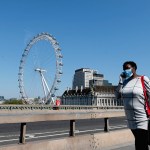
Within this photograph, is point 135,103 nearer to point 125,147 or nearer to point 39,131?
point 125,147

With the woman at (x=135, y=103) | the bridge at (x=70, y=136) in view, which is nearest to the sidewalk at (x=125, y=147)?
the bridge at (x=70, y=136)

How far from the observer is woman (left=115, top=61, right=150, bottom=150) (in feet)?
17.1

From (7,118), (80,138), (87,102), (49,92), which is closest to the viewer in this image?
(7,118)

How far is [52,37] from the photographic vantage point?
7256cm

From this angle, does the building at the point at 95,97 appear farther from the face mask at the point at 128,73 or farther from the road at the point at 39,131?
the face mask at the point at 128,73

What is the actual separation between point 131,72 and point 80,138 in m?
3.37

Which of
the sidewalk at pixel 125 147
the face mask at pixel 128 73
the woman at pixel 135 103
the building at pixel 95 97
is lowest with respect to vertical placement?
the sidewalk at pixel 125 147

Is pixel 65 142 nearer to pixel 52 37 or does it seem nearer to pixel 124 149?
pixel 124 149

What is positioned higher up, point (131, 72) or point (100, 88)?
point (100, 88)

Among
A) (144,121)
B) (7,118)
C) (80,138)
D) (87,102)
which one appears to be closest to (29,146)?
(7,118)

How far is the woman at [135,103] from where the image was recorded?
522 centimetres

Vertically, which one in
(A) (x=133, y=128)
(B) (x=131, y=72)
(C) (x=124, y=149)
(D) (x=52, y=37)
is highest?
(D) (x=52, y=37)

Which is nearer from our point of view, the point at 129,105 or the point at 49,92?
the point at 129,105

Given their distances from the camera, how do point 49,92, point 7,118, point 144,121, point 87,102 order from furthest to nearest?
point 87,102, point 49,92, point 7,118, point 144,121
